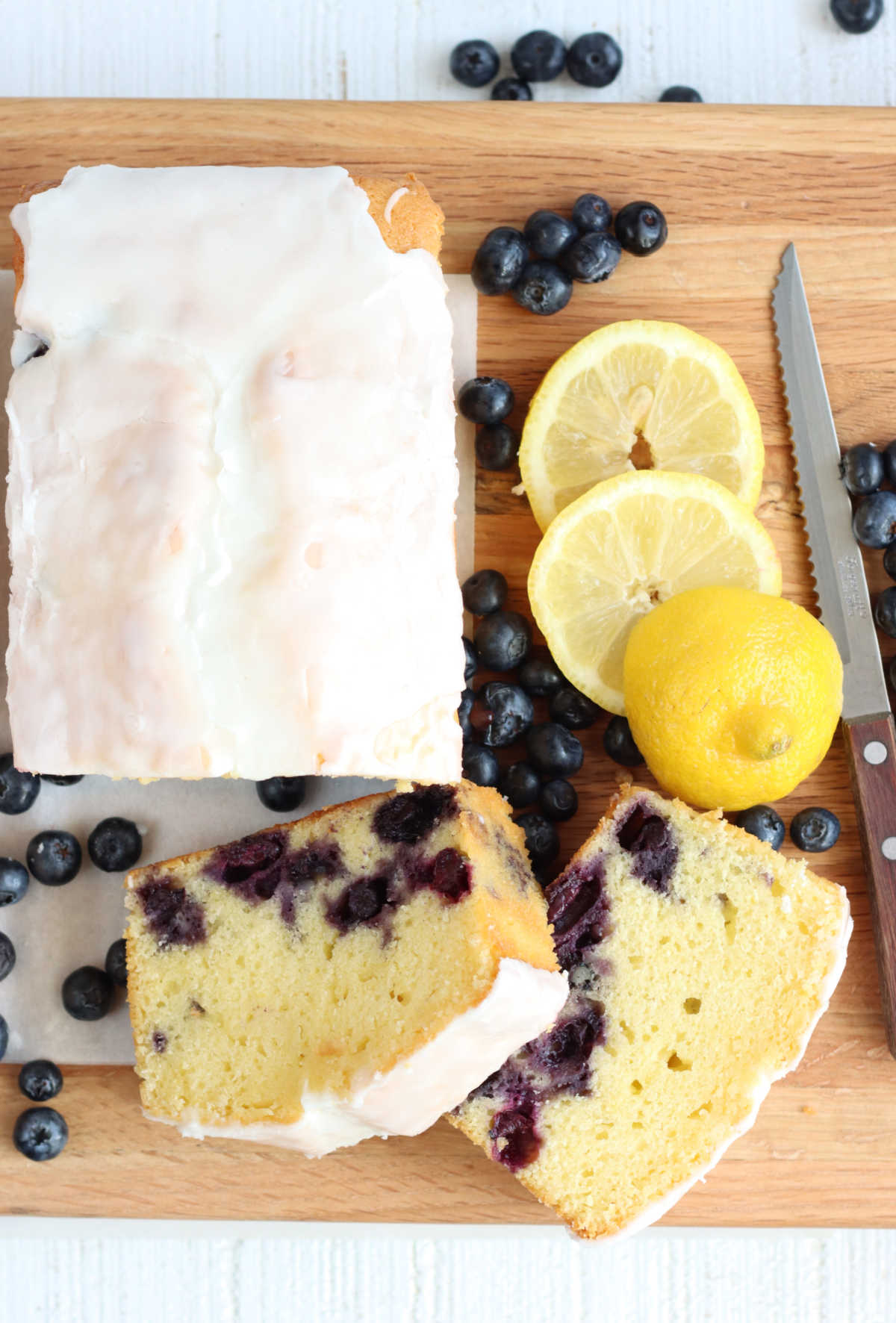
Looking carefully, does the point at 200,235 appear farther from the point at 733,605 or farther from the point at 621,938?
the point at 621,938

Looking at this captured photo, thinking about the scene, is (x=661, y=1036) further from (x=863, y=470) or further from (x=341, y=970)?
(x=863, y=470)

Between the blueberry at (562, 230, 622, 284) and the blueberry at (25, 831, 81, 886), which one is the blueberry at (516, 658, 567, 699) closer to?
the blueberry at (562, 230, 622, 284)

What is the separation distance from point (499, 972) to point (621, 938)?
16.1 inches

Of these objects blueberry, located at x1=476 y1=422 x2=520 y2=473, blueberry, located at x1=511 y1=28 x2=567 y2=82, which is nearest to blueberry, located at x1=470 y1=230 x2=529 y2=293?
blueberry, located at x1=476 y1=422 x2=520 y2=473

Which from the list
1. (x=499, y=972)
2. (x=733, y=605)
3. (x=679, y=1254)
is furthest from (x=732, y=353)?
(x=679, y=1254)

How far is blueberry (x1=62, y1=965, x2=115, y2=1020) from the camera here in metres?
2.57

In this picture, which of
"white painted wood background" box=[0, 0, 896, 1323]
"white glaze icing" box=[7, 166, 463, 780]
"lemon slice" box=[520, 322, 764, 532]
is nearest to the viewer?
"white glaze icing" box=[7, 166, 463, 780]

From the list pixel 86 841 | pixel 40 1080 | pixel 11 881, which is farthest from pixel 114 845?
pixel 40 1080

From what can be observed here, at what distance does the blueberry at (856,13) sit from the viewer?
303 centimetres

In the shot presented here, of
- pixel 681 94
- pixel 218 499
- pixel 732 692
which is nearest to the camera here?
pixel 218 499

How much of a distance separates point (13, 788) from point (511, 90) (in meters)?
2.10

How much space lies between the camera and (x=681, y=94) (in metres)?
2.98

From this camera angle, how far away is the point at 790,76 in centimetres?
Result: 306

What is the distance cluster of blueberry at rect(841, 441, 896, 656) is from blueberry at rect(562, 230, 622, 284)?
0.70 meters
